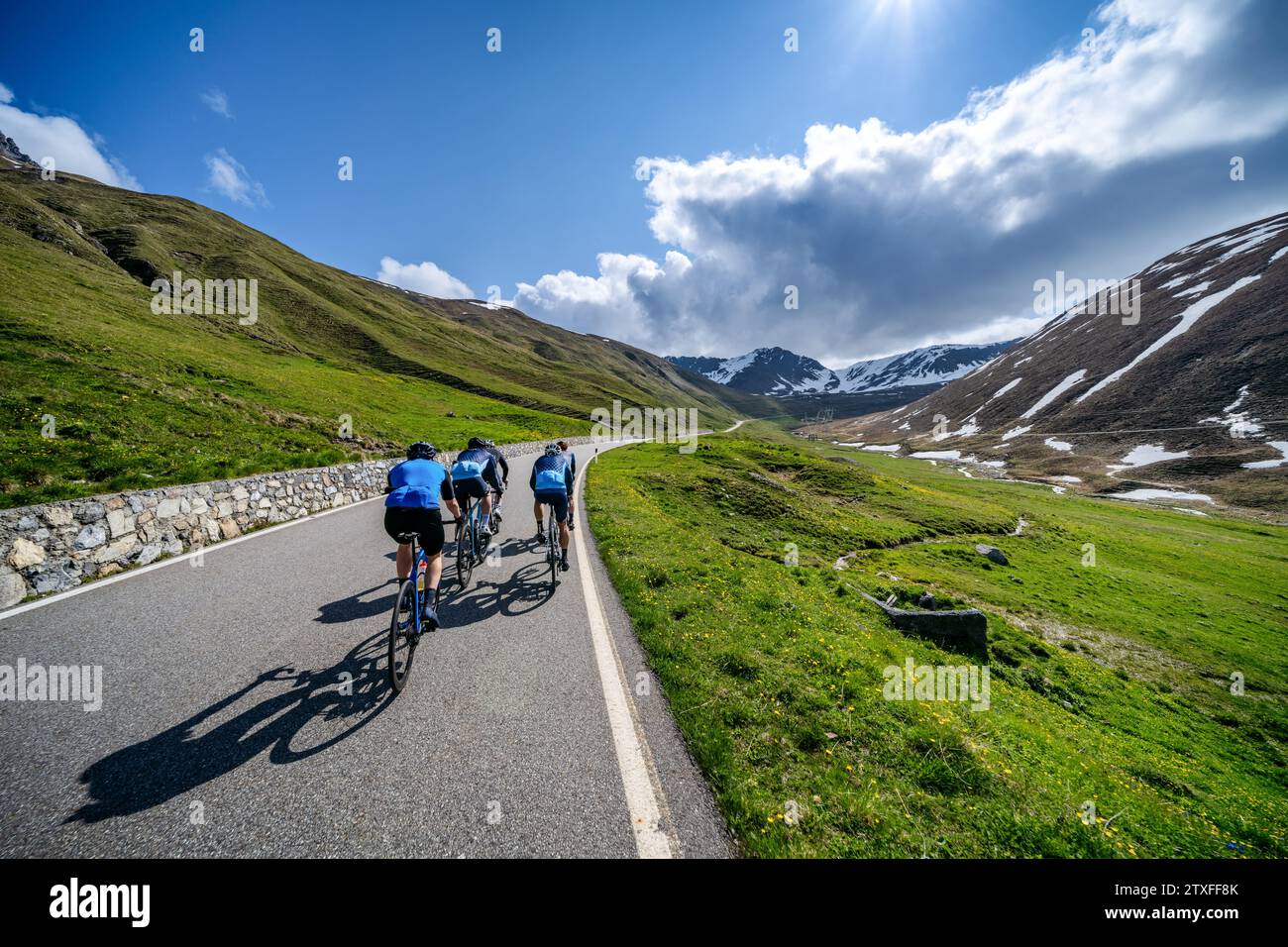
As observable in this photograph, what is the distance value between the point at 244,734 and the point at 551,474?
6662 millimetres

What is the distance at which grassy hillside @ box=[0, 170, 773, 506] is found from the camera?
13.2 metres

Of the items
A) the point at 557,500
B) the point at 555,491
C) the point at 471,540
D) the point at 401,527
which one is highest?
the point at 555,491

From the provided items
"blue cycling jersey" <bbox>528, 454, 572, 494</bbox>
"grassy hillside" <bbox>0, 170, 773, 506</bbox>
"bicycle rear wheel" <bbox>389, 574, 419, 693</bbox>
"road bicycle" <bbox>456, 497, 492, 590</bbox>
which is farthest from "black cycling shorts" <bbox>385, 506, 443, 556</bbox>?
"grassy hillside" <bbox>0, 170, 773, 506</bbox>

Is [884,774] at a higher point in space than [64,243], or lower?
lower

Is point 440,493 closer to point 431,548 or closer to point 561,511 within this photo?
point 431,548

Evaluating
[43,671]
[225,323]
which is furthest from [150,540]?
[225,323]

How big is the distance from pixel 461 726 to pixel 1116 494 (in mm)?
A: 85556

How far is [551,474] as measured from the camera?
10.3 meters

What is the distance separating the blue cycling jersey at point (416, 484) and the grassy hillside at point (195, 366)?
9.06m

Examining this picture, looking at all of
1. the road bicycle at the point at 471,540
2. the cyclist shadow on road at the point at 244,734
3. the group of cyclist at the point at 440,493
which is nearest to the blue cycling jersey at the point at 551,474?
the group of cyclist at the point at 440,493

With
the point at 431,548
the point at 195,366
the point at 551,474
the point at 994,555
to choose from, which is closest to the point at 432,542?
the point at 431,548

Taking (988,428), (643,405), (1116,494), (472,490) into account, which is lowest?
(1116,494)

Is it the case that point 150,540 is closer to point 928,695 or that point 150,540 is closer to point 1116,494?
point 928,695

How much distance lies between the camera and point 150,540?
9.46 meters
